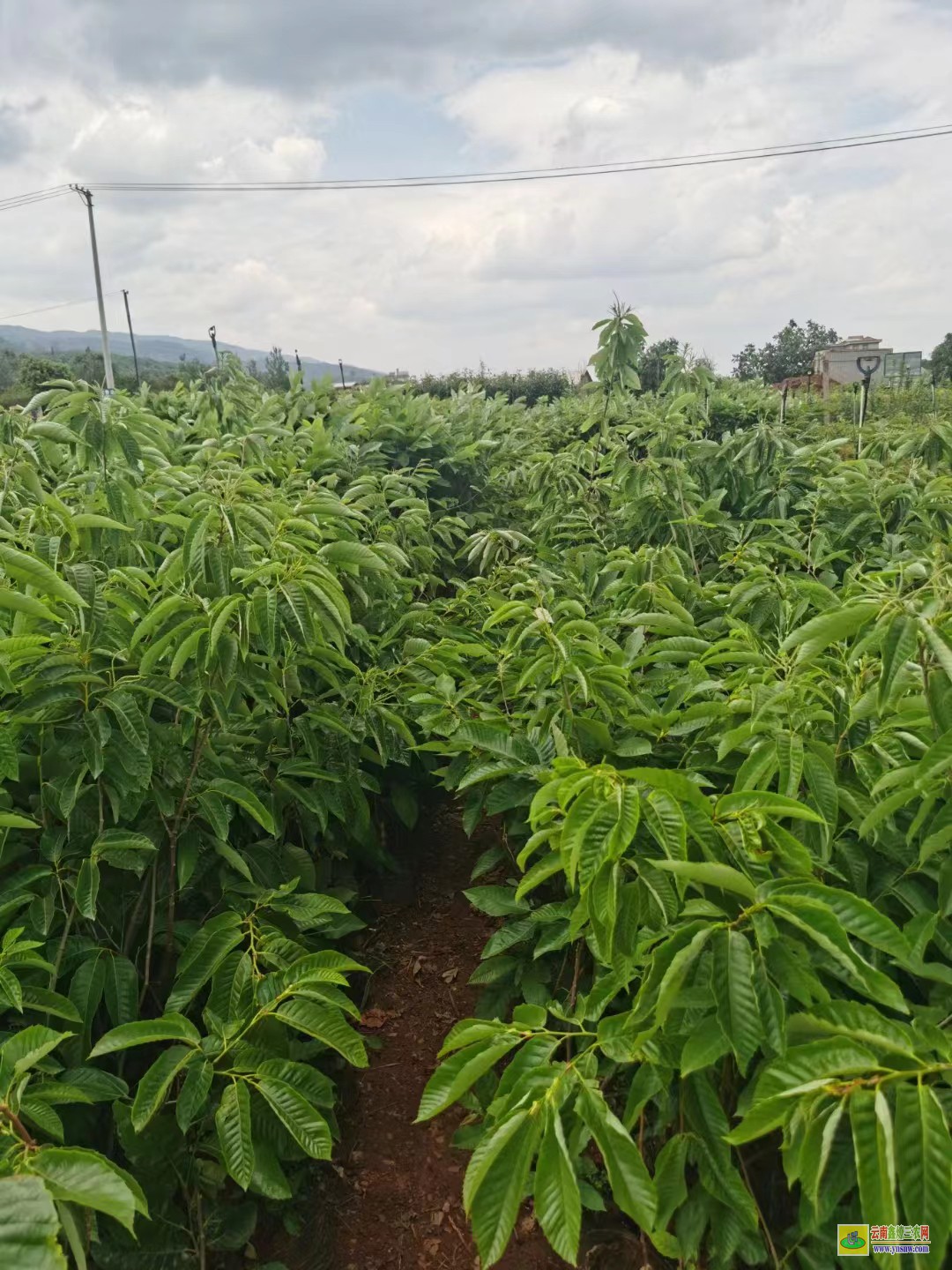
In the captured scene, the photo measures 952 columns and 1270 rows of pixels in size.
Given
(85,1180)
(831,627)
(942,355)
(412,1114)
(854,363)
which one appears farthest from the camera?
(942,355)

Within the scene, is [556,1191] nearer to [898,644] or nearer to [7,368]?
[898,644]

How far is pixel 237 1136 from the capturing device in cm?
138

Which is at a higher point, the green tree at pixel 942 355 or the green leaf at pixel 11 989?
the green tree at pixel 942 355

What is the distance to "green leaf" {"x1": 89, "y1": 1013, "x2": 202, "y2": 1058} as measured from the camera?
1404 mm

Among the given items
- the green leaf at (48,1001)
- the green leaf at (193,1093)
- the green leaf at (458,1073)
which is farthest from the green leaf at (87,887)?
the green leaf at (458,1073)

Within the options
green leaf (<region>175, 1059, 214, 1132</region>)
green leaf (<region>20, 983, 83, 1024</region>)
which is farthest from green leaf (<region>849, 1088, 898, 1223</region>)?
green leaf (<region>20, 983, 83, 1024</region>)

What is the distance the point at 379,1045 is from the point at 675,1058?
1.52 m

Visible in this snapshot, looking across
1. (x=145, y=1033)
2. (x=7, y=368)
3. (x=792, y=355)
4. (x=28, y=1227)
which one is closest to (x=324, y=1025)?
(x=145, y=1033)

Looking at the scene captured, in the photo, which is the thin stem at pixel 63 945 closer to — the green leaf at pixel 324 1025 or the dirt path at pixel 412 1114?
the green leaf at pixel 324 1025

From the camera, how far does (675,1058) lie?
4.20 ft

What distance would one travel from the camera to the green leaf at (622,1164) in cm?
112

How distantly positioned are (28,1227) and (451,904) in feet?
8.19

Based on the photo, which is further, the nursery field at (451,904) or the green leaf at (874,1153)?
the nursery field at (451,904)

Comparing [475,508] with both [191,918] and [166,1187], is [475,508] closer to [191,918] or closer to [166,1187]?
[191,918]
